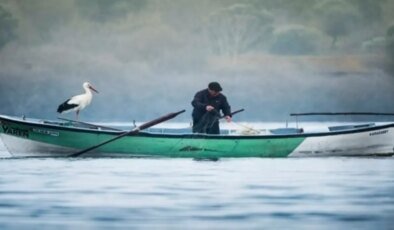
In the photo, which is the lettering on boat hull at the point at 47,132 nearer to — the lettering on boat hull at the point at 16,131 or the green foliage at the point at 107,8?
the lettering on boat hull at the point at 16,131

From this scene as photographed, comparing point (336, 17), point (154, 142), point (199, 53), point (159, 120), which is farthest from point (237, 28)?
point (154, 142)

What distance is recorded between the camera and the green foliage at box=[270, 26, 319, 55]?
5945mm

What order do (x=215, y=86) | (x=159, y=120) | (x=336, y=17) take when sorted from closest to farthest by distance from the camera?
1. (x=159, y=120)
2. (x=215, y=86)
3. (x=336, y=17)

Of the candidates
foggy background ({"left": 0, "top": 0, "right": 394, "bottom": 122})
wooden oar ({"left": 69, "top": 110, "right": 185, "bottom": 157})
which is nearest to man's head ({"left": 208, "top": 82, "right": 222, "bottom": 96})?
foggy background ({"left": 0, "top": 0, "right": 394, "bottom": 122})

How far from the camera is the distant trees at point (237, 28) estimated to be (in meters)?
5.93

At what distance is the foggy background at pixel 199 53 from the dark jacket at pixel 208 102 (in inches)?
4.4

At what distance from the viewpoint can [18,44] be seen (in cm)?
596

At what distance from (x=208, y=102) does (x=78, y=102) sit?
102 cm

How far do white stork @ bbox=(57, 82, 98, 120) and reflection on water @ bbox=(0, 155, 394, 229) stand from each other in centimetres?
43

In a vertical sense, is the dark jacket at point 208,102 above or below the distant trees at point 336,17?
→ below

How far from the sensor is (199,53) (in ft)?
19.8

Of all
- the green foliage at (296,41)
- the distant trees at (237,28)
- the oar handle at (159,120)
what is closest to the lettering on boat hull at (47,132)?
the oar handle at (159,120)

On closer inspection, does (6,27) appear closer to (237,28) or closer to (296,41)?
(237,28)

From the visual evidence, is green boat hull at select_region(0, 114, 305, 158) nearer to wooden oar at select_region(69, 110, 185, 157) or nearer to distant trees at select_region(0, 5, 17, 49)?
wooden oar at select_region(69, 110, 185, 157)
